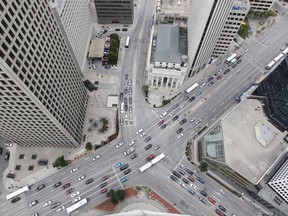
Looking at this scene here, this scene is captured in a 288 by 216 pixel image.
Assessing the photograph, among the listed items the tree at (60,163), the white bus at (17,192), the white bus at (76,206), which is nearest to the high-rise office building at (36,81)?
the tree at (60,163)

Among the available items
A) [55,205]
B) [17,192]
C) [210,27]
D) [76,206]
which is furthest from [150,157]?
[210,27]

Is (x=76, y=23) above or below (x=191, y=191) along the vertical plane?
above

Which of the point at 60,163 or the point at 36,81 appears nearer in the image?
the point at 36,81

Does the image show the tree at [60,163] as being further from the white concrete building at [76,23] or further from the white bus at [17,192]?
the white concrete building at [76,23]

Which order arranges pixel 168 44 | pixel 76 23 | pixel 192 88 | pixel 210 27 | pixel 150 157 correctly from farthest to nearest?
1. pixel 192 88
2. pixel 168 44
3. pixel 76 23
4. pixel 150 157
5. pixel 210 27

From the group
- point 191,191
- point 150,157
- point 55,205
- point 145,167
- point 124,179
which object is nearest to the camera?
point 55,205

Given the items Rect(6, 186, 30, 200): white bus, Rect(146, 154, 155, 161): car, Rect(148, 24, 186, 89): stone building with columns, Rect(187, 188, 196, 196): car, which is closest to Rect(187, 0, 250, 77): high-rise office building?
Rect(148, 24, 186, 89): stone building with columns

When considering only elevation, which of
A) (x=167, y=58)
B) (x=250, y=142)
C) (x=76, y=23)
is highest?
(x=167, y=58)

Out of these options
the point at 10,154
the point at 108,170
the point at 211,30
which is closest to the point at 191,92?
the point at 211,30

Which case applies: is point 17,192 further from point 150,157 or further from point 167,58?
point 167,58
